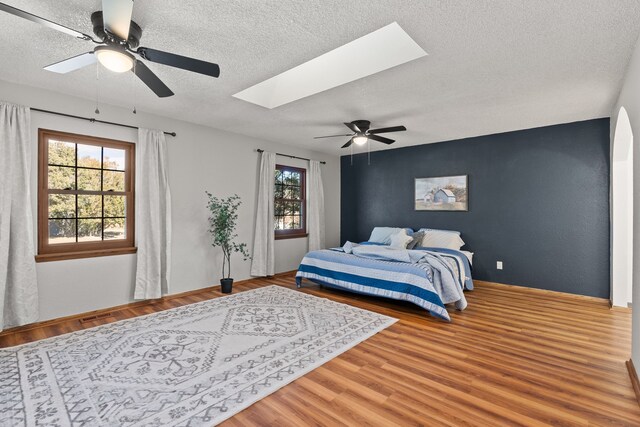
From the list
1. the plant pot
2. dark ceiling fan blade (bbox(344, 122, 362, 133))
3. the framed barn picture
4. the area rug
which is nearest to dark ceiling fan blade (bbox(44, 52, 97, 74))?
the area rug

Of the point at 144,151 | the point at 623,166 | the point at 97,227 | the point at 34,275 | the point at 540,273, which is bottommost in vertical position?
the point at 540,273

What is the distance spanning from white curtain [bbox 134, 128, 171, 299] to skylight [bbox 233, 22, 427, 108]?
5.07 feet

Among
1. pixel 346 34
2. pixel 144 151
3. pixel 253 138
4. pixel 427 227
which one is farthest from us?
pixel 427 227

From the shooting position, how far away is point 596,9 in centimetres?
195

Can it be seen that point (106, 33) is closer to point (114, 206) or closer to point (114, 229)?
point (114, 206)

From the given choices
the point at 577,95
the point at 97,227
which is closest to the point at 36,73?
the point at 97,227

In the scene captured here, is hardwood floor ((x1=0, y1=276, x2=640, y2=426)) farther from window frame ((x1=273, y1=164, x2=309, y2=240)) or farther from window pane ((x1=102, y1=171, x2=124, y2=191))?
window frame ((x1=273, y1=164, x2=309, y2=240))

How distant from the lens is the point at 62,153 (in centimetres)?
360

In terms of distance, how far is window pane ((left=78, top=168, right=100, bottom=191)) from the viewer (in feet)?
12.2

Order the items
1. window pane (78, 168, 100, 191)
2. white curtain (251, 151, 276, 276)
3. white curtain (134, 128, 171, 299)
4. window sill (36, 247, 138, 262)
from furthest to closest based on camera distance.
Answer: white curtain (251, 151, 276, 276) → white curtain (134, 128, 171, 299) → window pane (78, 168, 100, 191) → window sill (36, 247, 138, 262)

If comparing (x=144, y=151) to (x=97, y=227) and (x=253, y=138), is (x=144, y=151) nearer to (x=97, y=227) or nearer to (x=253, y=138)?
(x=97, y=227)

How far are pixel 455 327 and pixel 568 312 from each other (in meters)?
1.69

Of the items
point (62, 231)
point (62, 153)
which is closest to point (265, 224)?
point (62, 231)

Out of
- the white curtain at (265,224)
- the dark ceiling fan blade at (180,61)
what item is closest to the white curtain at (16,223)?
the dark ceiling fan blade at (180,61)
